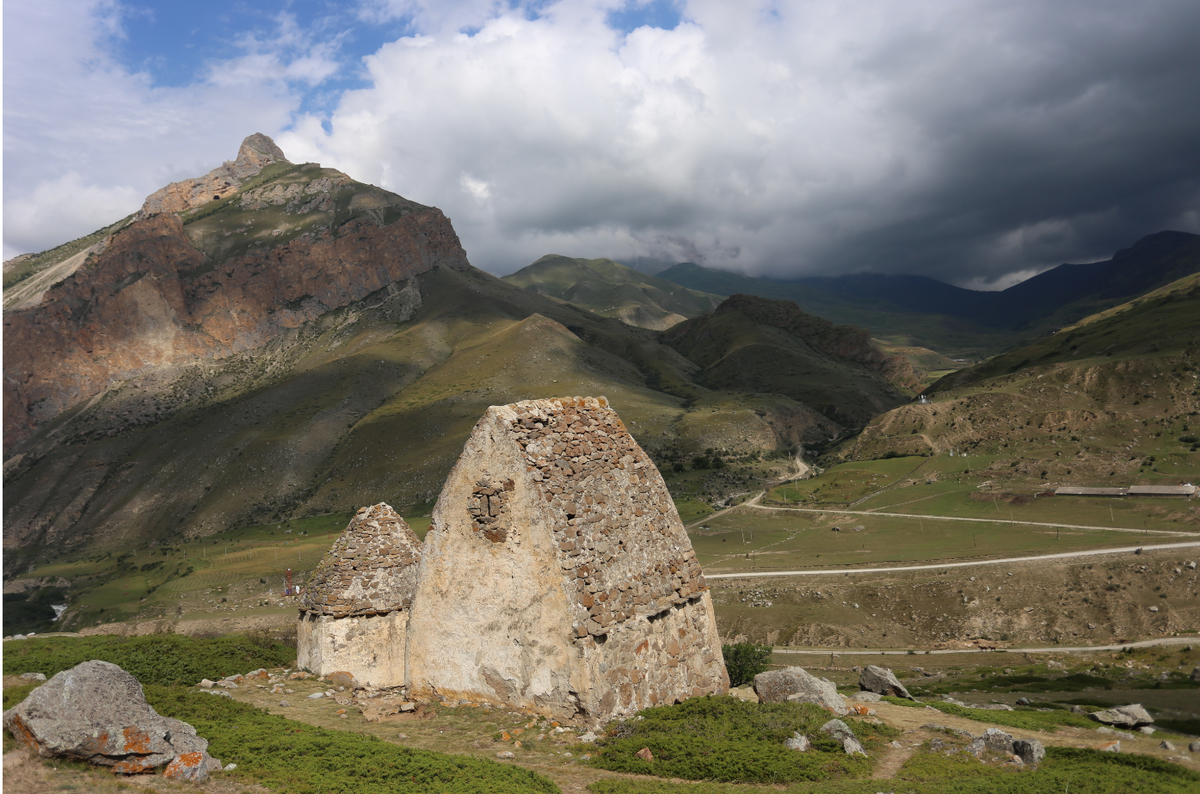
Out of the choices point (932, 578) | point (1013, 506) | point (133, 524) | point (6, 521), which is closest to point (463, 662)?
point (932, 578)

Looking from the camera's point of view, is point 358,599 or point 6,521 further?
point 6,521

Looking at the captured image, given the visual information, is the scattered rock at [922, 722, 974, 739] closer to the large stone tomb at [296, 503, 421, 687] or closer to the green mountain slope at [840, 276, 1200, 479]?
the large stone tomb at [296, 503, 421, 687]

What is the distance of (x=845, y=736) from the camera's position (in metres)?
13.5

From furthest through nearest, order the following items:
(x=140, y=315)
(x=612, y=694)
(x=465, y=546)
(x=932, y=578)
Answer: (x=140, y=315)
(x=932, y=578)
(x=465, y=546)
(x=612, y=694)

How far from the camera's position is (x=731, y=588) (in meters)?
51.8

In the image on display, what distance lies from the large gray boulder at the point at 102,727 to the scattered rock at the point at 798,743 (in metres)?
10.4

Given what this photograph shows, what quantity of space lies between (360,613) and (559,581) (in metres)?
7.55

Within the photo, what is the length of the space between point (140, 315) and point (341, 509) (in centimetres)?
13760

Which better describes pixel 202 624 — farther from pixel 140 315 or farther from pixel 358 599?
pixel 140 315

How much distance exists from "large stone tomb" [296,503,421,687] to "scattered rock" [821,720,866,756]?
10.7 metres

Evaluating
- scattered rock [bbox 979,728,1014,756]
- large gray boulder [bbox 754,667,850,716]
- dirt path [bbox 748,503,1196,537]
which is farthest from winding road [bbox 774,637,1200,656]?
scattered rock [bbox 979,728,1014,756]

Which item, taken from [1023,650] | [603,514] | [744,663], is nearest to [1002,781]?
[603,514]

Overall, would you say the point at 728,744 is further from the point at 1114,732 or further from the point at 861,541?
the point at 861,541

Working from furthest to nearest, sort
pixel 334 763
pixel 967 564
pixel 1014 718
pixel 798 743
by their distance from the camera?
pixel 967 564, pixel 1014 718, pixel 798 743, pixel 334 763
